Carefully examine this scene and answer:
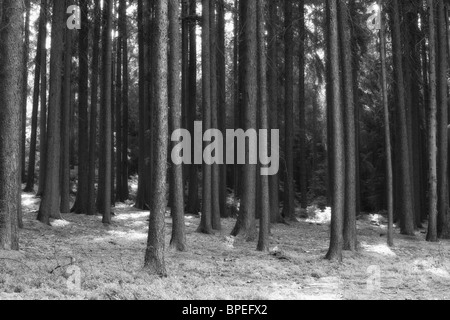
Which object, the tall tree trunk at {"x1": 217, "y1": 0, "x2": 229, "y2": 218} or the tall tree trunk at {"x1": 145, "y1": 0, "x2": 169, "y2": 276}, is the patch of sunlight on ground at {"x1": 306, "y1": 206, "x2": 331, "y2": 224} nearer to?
the tall tree trunk at {"x1": 217, "y1": 0, "x2": 229, "y2": 218}

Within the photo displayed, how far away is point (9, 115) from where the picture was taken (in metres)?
→ 11.9

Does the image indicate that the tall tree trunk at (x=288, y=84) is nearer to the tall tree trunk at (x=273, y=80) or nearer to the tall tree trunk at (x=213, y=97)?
the tall tree trunk at (x=273, y=80)

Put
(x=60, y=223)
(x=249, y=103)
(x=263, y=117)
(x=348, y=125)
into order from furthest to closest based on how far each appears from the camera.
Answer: (x=60, y=223) < (x=249, y=103) < (x=348, y=125) < (x=263, y=117)

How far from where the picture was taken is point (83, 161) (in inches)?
896

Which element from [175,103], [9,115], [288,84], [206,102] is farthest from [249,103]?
[288,84]

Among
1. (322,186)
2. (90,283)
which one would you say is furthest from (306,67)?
(90,283)

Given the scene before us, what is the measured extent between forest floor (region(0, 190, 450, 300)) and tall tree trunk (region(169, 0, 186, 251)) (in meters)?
0.69

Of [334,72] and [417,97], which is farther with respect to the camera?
[417,97]

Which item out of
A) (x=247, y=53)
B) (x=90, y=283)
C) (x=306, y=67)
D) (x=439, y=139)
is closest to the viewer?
(x=90, y=283)

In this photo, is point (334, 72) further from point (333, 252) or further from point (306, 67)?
point (306, 67)

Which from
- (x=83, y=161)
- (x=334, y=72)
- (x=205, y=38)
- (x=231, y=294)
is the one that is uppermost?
(x=205, y=38)

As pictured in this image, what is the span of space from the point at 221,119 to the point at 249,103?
878 cm

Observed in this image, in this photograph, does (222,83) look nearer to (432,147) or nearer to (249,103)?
(249,103)

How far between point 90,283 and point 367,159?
2733 cm
